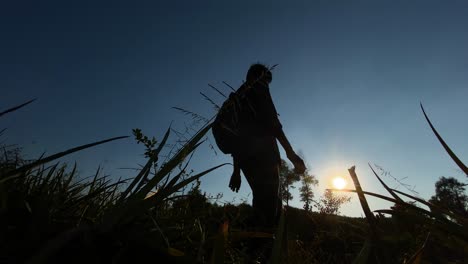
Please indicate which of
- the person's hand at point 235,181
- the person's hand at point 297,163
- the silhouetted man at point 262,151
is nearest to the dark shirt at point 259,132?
the silhouetted man at point 262,151

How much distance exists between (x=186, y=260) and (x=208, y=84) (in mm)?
630

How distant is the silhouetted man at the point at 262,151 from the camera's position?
12.6 feet

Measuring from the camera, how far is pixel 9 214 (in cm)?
72

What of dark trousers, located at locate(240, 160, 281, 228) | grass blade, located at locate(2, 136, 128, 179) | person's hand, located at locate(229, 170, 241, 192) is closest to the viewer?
grass blade, located at locate(2, 136, 128, 179)

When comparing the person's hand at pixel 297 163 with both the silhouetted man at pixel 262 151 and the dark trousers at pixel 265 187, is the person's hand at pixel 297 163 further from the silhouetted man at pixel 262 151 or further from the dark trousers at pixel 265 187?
the dark trousers at pixel 265 187

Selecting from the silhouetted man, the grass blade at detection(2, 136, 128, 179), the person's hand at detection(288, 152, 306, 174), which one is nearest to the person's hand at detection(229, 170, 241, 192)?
the silhouetted man

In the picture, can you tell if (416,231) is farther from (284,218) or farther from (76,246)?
(76,246)

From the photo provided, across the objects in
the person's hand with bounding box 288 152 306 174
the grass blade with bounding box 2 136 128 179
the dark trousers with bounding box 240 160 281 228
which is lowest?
the grass blade with bounding box 2 136 128 179

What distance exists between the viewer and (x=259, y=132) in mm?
4090

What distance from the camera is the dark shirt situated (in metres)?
3.93

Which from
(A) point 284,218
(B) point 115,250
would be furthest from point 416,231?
(B) point 115,250

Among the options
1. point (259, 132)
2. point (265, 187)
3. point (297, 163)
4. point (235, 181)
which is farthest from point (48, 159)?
point (235, 181)

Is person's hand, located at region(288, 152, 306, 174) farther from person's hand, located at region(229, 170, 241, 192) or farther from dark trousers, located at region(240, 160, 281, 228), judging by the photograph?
person's hand, located at region(229, 170, 241, 192)

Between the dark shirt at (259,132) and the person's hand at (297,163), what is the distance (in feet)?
0.68
